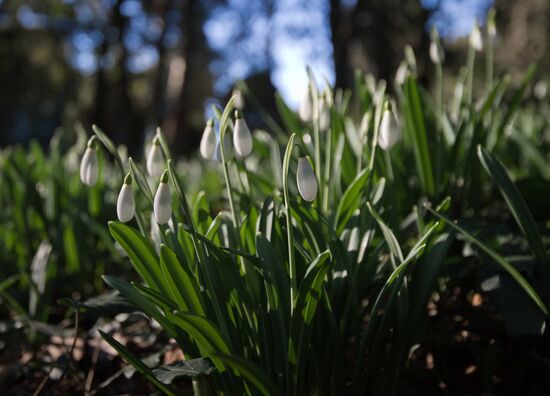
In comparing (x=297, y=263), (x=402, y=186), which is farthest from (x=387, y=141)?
(x=402, y=186)

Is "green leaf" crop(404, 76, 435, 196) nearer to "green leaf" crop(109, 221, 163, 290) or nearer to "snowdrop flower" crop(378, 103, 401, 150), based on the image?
"snowdrop flower" crop(378, 103, 401, 150)

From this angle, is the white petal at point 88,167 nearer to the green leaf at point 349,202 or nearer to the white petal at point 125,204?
the white petal at point 125,204

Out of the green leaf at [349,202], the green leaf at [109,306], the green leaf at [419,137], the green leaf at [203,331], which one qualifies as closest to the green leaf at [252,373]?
the green leaf at [203,331]

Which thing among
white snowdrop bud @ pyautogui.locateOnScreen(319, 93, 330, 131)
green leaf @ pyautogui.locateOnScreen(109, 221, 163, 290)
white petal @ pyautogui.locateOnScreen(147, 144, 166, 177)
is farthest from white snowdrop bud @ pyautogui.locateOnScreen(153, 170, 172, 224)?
white snowdrop bud @ pyautogui.locateOnScreen(319, 93, 330, 131)

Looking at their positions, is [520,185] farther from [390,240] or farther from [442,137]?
[390,240]

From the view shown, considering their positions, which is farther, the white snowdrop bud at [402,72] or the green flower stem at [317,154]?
the white snowdrop bud at [402,72]

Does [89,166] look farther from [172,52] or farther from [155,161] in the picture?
[172,52]
